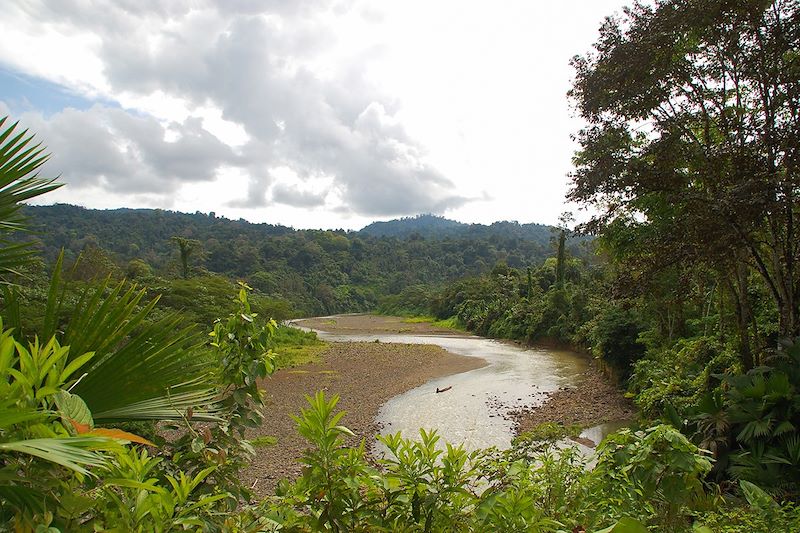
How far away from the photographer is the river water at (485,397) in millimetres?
12130

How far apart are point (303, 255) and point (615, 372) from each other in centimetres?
6655

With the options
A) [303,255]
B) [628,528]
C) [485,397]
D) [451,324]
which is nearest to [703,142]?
[628,528]

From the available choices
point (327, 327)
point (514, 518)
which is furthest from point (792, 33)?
point (327, 327)

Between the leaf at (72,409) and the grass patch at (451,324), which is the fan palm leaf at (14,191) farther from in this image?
the grass patch at (451,324)

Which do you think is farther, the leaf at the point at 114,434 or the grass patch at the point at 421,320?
the grass patch at the point at 421,320

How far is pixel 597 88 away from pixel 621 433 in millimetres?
6745

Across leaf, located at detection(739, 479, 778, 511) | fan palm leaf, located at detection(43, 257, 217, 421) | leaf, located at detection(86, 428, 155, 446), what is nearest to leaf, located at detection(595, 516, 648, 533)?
leaf, located at detection(86, 428, 155, 446)

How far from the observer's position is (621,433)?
91.2 inches

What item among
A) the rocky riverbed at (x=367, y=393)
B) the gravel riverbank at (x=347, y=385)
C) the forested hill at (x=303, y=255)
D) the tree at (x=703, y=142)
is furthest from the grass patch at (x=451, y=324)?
the tree at (x=703, y=142)

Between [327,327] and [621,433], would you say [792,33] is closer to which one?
[621,433]

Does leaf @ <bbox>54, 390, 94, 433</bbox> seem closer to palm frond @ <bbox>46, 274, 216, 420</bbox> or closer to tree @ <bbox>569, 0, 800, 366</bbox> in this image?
palm frond @ <bbox>46, 274, 216, 420</bbox>

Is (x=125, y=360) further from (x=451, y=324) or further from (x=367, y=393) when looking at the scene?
(x=451, y=324)

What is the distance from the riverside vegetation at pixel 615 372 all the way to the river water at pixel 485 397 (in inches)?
121

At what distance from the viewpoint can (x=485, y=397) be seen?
16.1 m
